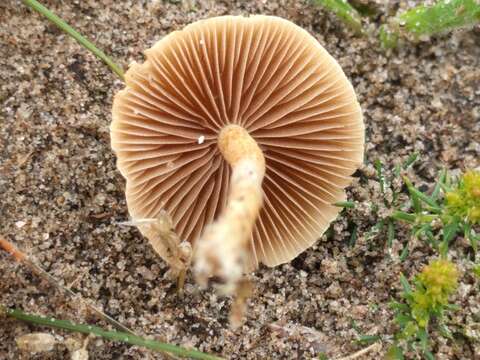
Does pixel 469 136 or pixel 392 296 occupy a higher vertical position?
pixel 469 136

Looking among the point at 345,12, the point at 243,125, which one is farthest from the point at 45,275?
the point at 345,12

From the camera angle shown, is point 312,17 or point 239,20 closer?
point 239,20

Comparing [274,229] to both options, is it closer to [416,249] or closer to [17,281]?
[416,249]

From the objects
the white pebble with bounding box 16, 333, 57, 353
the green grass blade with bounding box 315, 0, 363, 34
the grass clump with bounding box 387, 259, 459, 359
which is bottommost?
the grass clump with bounding box 387, 259, 459, 359

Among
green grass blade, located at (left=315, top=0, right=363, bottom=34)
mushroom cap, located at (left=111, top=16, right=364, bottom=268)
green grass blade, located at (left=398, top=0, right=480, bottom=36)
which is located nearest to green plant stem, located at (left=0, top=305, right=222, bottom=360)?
mushroom cap, located at (left=111, top=16, right=364, bottom=268)

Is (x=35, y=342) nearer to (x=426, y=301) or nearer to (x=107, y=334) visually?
(x=107, y=334)

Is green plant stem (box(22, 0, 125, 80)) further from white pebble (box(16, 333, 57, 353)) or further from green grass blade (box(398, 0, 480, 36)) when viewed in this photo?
green grass blade (box(398, 0, 480, 36))

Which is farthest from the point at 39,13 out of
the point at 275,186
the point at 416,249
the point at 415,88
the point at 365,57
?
the point at 416,249
